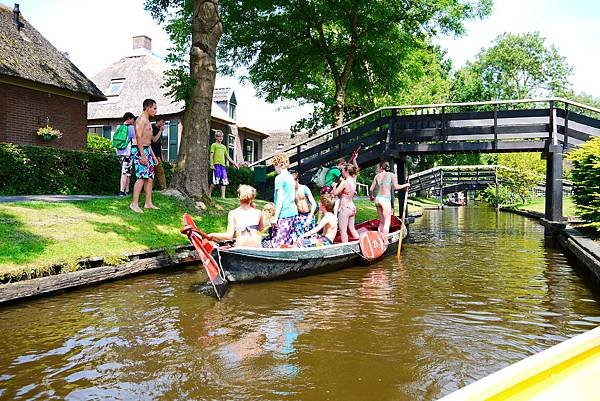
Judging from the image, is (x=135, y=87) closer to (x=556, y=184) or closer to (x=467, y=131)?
(x=467, y=131)

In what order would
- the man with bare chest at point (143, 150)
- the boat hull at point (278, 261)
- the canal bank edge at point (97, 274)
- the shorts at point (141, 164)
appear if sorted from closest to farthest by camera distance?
the canal bank edge at point (97, 274)
the boat hull at point (278, 261)
the man with bare chest at point (143, 150)
the shorts at point (141, 164)

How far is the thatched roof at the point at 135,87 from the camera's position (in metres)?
31.9

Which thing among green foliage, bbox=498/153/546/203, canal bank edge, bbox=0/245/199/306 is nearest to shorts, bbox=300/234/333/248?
canal bank edge, bbox=0/245/199/306

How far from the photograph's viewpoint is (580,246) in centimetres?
1034

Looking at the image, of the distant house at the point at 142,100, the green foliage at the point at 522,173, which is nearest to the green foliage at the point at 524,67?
the green foliage at the point at 522,173

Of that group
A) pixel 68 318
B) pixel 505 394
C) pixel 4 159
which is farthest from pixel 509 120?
pixel 505 394

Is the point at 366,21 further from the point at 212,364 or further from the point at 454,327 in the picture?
the point at 212,364

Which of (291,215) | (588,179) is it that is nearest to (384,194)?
(291,215)

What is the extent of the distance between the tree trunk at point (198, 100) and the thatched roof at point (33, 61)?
31.6ft

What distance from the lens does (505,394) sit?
5.85 feet

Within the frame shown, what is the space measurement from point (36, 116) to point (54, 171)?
6.70m

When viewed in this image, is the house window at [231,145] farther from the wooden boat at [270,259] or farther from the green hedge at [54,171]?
the wooden boat at [270,259]

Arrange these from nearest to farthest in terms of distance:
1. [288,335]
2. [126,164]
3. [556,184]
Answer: [288,335]
[126,164]
[556,184]

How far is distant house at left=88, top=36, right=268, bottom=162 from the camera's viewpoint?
104 feet
